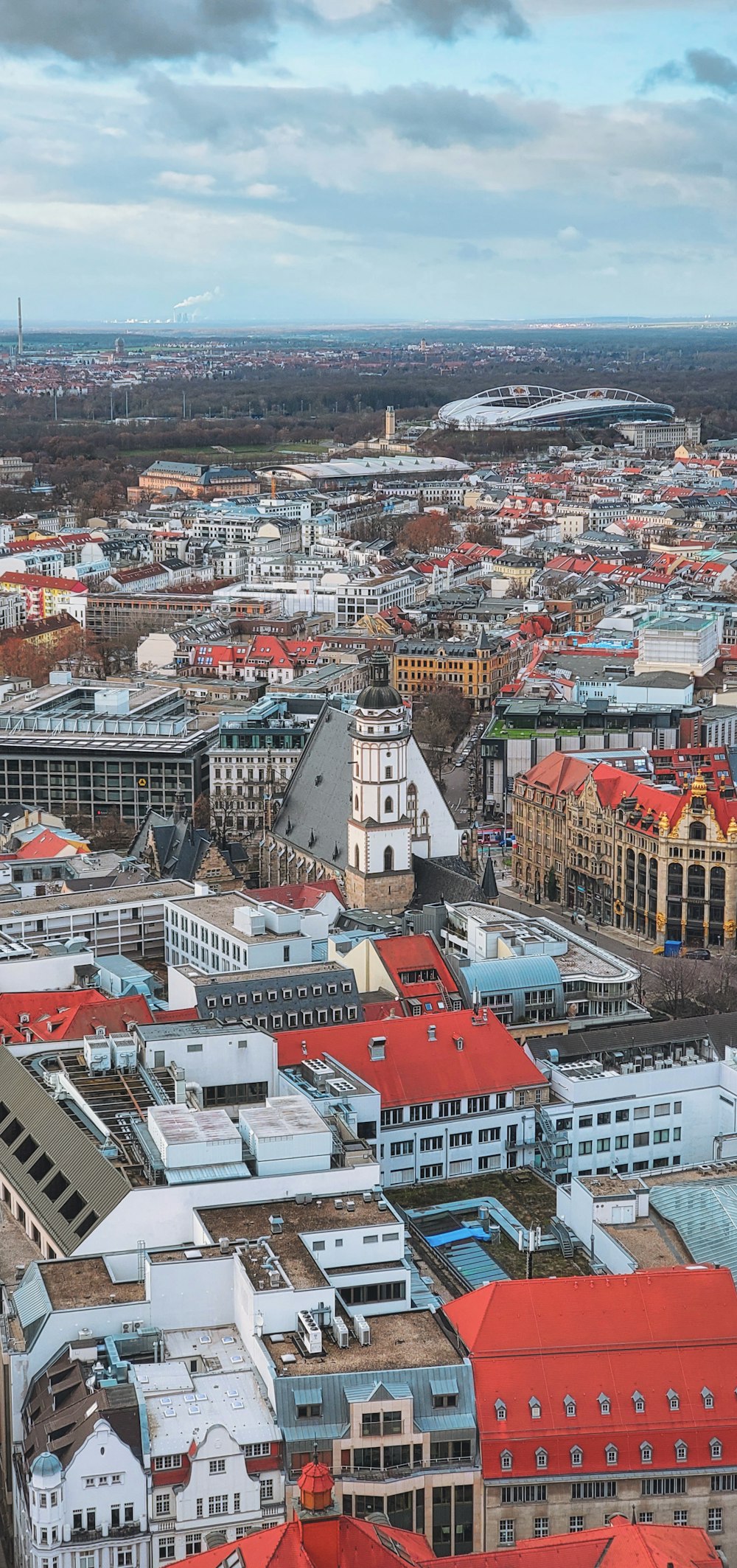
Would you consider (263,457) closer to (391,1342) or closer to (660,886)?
(660,886)

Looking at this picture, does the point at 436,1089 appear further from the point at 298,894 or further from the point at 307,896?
the point at 298,894

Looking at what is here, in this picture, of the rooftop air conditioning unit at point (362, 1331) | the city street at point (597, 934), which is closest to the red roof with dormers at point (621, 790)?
the city street at point (597, 934)

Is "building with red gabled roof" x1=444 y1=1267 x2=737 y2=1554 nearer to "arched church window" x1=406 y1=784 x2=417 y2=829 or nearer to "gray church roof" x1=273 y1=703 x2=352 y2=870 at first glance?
"arched church window" x1=406 y1=784 x2=417 y2=829

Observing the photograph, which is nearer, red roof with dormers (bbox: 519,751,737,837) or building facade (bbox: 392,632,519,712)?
red roof with dormers (bbox: 519,751,737,837)

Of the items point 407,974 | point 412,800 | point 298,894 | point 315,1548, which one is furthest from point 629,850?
point 315,1548

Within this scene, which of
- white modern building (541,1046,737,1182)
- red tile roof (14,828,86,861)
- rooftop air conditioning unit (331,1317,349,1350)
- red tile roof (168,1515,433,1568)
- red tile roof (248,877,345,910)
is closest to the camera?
red tile roof (168,1515,433,1568)

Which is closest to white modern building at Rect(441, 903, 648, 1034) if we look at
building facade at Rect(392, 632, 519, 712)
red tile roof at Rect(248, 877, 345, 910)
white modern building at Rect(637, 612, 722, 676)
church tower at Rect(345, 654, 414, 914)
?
red tile roof at Rect(248, 877, 345, 910)

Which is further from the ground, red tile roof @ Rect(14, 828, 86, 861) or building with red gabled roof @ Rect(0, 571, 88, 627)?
red tile roof @ Rect(14, 828, 86, 861)

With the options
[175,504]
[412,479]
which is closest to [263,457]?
[412,479]
